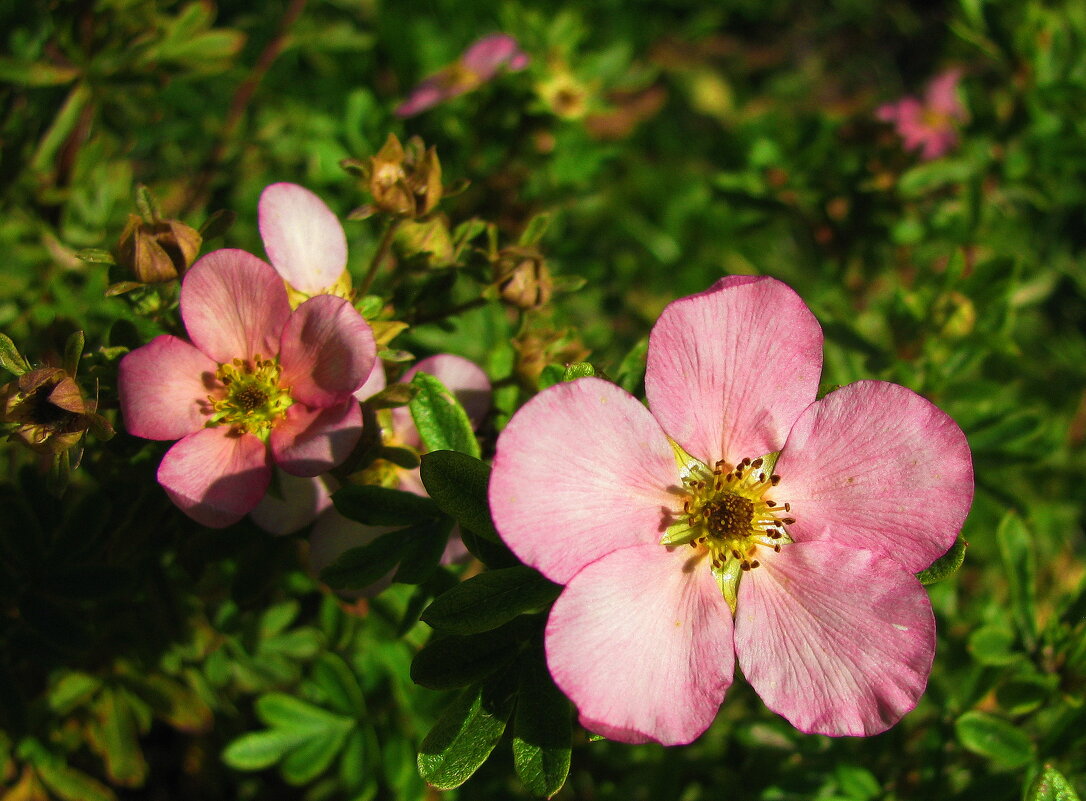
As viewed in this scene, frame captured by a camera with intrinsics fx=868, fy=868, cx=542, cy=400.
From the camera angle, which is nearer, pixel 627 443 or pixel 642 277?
pixel 627 443

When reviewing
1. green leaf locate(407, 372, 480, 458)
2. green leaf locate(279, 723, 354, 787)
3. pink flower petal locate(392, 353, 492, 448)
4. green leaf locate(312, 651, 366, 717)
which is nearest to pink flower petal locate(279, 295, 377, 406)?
green leaf locate(407, 372, 480, 458)

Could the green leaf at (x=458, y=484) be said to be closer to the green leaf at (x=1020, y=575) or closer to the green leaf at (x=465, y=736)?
the green leaf at (x=465, y=736)

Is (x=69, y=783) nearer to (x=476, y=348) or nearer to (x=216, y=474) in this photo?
(x=216, y=474)

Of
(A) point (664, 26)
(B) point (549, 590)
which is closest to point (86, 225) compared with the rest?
(B) point (549, 590)

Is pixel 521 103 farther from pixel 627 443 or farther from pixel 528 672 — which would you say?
pixel 528 672

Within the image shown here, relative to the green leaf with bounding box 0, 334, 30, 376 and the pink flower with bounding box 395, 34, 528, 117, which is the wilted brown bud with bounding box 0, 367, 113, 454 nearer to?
the green leaf with bounding box 0, 334, 30, 376

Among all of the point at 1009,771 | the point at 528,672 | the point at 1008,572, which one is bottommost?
the point at 1009,771

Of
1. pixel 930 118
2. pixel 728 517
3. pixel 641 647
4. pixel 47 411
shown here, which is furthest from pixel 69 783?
pixel 930 118
